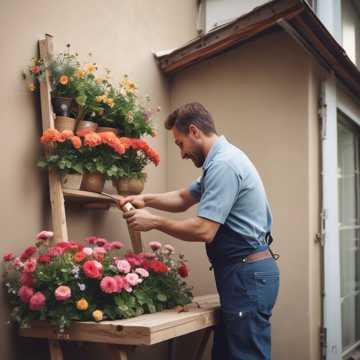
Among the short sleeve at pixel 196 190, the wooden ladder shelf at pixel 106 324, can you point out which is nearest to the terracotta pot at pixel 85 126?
the wooden ladder shelf at pixel 106 324

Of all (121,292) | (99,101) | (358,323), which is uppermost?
(99,101)

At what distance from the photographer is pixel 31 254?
2703mm

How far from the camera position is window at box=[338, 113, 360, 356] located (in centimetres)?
471

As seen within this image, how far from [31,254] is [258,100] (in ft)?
6.72

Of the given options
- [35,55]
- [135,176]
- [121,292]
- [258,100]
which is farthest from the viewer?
[258,100]

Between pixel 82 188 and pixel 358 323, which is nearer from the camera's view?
pixel 82 188

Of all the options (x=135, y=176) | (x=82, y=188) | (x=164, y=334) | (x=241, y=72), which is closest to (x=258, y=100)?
(x=241, y=72)

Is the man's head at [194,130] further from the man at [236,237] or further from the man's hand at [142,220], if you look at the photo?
the man's hand at [142,220]

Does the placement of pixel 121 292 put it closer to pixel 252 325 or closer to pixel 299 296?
pixel 252 325

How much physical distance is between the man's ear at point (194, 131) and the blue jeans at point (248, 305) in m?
0.74

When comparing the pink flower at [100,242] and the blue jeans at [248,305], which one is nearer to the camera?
the blue jeans at [248,305]

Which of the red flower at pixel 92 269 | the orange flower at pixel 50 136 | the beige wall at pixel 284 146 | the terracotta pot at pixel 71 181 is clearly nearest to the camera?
the red flower at pixel 92 269

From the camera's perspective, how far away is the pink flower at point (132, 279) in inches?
104

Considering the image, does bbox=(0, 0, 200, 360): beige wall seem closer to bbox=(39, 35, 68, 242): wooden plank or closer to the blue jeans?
bbox=(39, 35, 68, 242): wooden plank
